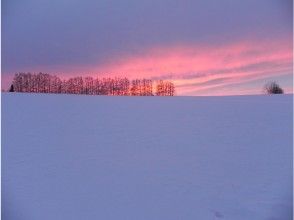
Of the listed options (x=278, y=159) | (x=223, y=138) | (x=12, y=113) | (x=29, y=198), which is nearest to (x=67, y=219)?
(x=29, y=198)

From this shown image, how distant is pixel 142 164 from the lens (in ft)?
18.5

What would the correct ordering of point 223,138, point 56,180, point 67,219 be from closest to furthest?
point 67,219, point 56,180, point 223,138

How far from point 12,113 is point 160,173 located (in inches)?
186

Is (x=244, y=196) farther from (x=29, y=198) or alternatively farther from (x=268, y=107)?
(x=268, y=107)

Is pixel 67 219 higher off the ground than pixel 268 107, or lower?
lower

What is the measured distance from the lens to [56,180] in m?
4.96

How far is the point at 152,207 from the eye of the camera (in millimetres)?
4246

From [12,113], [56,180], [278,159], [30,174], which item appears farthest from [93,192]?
[12,113]

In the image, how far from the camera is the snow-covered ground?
164 inches

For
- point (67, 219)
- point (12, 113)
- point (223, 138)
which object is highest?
point (12, 113)

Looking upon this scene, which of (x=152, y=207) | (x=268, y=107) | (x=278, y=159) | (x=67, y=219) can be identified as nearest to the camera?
(x=67, y=219)

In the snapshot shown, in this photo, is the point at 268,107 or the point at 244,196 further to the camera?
the point at 268,107

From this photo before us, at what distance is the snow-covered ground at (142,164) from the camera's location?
4.17 m

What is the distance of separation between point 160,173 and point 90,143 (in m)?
1.98
